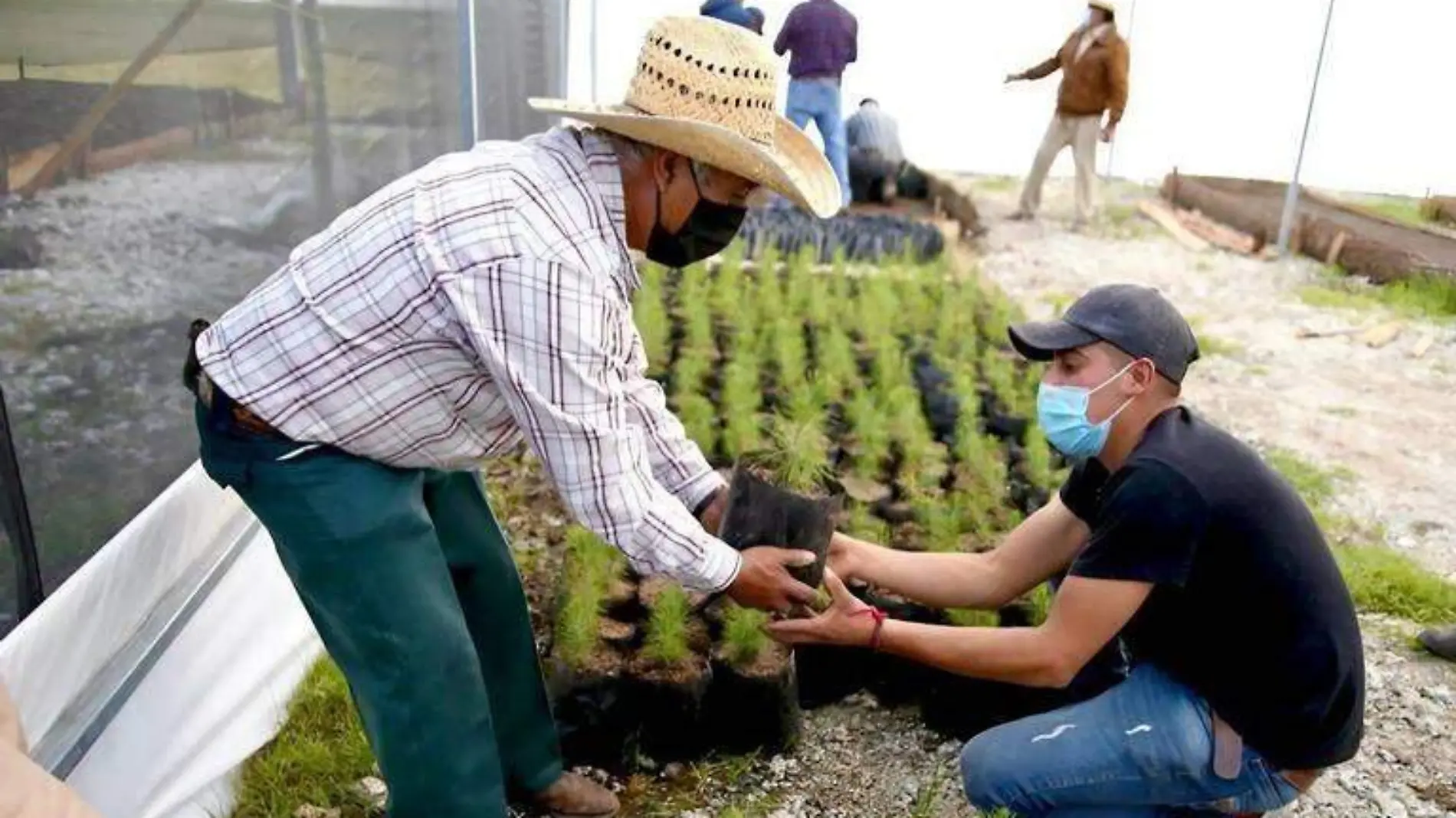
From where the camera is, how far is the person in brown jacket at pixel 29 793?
4.03 ft

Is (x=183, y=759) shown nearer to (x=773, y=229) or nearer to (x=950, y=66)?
(x=773, y=229)

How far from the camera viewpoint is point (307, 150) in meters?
3.33

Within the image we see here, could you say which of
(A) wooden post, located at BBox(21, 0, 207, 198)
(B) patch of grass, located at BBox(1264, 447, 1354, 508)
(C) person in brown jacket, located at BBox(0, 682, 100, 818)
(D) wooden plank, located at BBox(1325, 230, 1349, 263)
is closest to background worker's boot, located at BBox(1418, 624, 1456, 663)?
(B) patch of grass, located at BBox(1264, 447, 1354, 508)

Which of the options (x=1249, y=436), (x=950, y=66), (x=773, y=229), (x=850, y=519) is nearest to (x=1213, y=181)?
(x=950, y=66)

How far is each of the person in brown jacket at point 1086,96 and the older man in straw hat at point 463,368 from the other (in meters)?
6.57

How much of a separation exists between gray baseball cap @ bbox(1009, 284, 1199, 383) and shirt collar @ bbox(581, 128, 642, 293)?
695 millimetres

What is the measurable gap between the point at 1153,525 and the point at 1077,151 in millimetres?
6739

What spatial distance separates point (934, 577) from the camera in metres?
2.27

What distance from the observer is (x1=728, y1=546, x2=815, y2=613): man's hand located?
5.90ft

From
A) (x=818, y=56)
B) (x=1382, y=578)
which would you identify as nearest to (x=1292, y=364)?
(x=1382, y=578)

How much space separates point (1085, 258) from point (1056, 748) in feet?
18.7

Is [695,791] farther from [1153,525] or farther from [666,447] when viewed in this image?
[1153,525]

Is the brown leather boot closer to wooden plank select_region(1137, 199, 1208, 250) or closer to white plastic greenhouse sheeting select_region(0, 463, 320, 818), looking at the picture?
white plastic greenhouse sheeting select_region(0, 463, 320, 818)

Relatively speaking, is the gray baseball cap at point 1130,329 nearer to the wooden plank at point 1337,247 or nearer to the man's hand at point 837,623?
the man's hand at point 837,623
